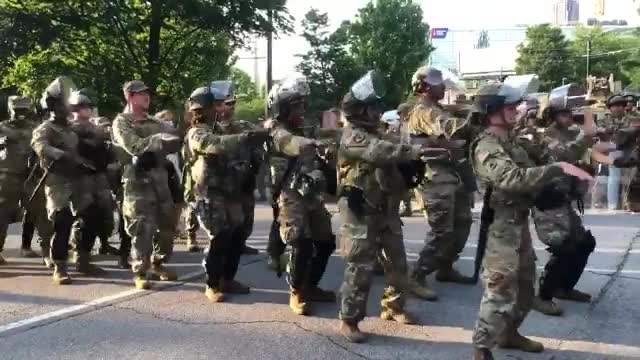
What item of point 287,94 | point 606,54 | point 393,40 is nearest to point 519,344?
point 287,94

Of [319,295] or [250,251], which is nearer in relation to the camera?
[319,295]

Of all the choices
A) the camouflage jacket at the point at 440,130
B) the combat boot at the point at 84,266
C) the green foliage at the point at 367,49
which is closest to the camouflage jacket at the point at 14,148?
the combat boot at the point at 84,266

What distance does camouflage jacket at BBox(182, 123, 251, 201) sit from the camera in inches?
239

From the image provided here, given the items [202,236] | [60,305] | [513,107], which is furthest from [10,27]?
[513,107]

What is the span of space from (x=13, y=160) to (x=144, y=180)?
244 centimetres

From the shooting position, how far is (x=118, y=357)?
4.97 m

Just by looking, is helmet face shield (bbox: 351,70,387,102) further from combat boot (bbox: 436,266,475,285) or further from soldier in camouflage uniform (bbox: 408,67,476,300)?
combat boot (bbox: 436,266,475,285)

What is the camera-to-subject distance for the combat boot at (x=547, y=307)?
5.90m

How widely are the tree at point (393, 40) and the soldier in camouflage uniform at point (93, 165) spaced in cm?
1982

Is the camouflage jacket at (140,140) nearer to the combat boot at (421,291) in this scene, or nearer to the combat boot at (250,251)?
the combat boot at (250,251)

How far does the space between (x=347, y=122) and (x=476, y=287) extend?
2.45 m

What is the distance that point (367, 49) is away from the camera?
2795cm

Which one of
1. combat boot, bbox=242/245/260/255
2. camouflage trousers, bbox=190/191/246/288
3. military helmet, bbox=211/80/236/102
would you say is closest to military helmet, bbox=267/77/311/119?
military helmet, bbox=211/80/236/102

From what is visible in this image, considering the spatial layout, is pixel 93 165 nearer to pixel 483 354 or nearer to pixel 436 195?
pixel 436 195
